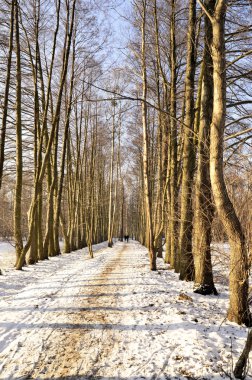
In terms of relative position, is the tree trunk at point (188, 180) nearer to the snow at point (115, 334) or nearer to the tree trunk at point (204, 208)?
the snow at point (115, 334)

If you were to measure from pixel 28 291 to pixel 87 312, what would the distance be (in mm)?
2383

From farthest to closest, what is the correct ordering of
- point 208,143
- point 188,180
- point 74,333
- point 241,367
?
point 188,180 < point 208,143 < point 74,333 < point 241,367

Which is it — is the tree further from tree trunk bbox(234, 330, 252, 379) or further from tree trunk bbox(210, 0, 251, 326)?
tree trunk bbox(234, 330, 252, 379)

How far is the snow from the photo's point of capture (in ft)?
11.8

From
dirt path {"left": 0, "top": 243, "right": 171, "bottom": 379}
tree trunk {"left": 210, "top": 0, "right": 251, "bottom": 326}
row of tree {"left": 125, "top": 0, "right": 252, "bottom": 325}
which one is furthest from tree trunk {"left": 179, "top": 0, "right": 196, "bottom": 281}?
tree trunk {"left": 210, "top": 0, "right": 251, "bottom": 326}

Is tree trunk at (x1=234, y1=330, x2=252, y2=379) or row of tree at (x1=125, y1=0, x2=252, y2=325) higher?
row of tree at (x1=125, y1=0, x2=252, y2=325)

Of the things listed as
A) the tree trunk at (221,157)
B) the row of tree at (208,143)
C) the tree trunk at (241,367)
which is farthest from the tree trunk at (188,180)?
the tree trunk at (241,367)

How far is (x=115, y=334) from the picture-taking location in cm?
462

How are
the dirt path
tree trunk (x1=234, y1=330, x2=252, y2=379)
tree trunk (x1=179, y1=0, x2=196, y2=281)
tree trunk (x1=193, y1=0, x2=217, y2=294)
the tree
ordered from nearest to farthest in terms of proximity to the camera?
tree trunk (x1=234, y1=330, x2=252, y2=379) → the dirt path → the tree → tree trunk (x1=193, y1=0, x2=217, y2=294) → tree trunk (x1=179, y1=0, x2=196, y2=281)

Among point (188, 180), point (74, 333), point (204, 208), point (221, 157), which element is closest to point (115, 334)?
point (74, 333)

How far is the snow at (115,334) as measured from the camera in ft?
11.8

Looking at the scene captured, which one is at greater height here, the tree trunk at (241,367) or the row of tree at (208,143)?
the row of tree at (208,143)

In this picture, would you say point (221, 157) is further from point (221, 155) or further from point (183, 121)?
point (183, 121)

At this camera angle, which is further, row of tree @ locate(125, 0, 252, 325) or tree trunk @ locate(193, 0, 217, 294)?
tree trunk @ locate(193, 0, 217, 294)
